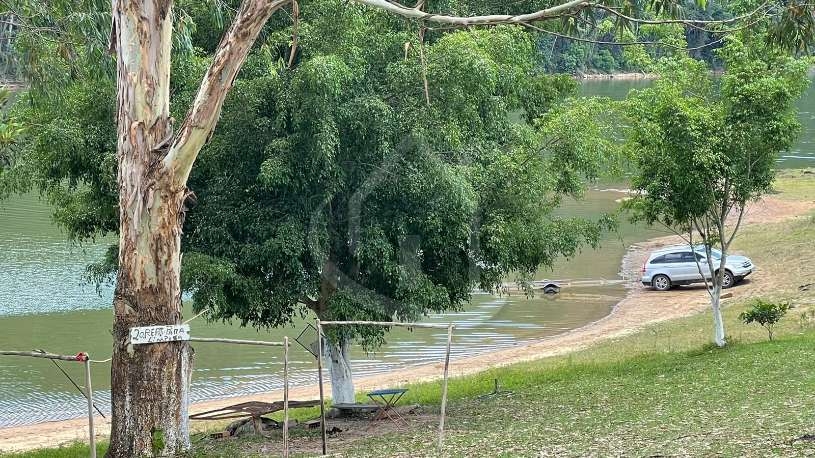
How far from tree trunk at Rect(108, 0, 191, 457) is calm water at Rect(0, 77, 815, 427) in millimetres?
11573

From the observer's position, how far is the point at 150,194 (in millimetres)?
12664

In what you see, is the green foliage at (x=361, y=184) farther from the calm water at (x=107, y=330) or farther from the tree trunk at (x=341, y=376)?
the calm water at (x=107, y=330)

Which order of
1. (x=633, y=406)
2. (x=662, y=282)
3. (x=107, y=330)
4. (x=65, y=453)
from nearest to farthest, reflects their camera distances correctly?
(x=633, y=406) → (x=65, y=453) → (x=107, y=330) → (x=662, y=282)

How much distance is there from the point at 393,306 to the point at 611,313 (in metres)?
19.1

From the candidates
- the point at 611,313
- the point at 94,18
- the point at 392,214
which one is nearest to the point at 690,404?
the point at 392,214

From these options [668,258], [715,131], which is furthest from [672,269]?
[715,131]

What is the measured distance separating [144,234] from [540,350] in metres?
19.0

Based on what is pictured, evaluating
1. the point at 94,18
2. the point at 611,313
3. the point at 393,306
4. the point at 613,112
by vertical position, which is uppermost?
the point at 94,18

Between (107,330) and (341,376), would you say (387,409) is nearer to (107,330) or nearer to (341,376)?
(341,376)

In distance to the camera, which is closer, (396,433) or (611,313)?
(396,433)

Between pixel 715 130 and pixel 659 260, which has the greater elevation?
pixel 715 130

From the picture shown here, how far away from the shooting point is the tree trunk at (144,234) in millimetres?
12656

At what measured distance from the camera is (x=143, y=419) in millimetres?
12805

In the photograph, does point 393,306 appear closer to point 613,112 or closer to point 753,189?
point 613,112
